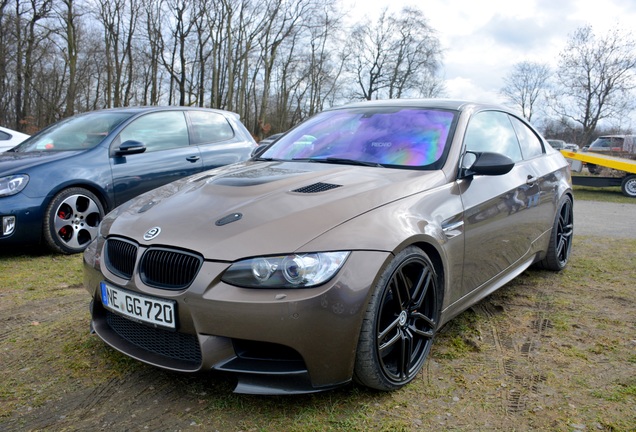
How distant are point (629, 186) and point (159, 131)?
1250cm

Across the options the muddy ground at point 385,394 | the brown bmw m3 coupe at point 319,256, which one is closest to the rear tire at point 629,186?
the muddy ground at point 385,394

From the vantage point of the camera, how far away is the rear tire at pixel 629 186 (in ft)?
42.7

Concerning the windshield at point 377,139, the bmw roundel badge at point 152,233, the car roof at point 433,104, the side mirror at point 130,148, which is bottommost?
the bmw roundel badge at point 152,233

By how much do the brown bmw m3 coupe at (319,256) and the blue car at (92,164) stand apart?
2.36m

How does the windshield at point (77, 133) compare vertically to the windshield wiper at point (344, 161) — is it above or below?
above

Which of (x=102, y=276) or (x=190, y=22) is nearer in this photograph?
(x=102, y=276)

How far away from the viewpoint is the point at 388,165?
2.86m

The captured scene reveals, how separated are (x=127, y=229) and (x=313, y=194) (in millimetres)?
907

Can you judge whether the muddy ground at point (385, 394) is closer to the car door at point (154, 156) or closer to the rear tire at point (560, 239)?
→ the rear tire at point (560, 239)

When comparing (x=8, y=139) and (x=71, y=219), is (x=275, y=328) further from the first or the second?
(x=8, y=139)

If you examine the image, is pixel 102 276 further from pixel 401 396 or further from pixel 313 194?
pixel 401 396

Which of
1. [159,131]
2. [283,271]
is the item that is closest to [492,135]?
[283,271]

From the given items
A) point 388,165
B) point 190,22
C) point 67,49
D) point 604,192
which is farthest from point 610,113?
point 388,165

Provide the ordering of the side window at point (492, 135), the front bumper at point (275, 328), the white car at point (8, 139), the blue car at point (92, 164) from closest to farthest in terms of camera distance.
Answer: the front bumper at point (275, 328)
the side window at point (492, 135)
the blue car at point (92, 164)
the white car at point (8, 139)
